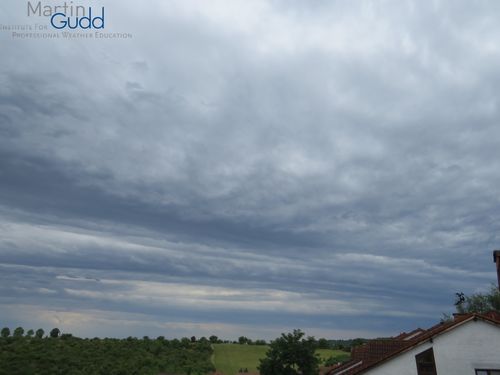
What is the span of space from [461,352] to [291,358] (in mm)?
21820

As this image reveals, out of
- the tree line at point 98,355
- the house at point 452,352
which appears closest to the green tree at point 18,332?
the tree line at point 98,355

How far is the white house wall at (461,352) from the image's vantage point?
29375 millimetres

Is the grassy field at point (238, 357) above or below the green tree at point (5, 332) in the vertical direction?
below

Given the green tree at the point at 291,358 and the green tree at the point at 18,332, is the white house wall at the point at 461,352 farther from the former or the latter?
the green tree at the point at 18,332

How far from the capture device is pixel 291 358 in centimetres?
4800

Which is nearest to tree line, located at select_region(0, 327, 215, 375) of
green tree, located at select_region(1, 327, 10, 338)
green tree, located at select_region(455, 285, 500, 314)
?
green tree, located at select_region(1, 327, 10, 338)

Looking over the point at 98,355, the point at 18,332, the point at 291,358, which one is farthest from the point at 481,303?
the point at 18,332

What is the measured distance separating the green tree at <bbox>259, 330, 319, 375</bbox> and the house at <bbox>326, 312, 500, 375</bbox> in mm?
17254

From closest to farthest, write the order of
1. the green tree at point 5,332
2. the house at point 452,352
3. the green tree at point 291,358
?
the house at point 452,352, the green tree at point 291,358, the green tree at point 5,332

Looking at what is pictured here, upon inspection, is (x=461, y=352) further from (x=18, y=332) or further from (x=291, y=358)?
(x=18, y=332)

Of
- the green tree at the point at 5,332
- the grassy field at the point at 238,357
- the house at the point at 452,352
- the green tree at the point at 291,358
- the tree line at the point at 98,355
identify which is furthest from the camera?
the green tree at the point at 5,332

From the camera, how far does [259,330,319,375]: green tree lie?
47844mm

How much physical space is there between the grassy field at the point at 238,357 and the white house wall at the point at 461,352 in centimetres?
7385

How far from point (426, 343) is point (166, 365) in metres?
117
